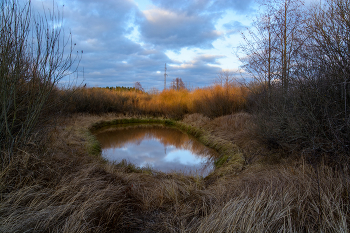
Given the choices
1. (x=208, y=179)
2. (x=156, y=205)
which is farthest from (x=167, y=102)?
(x=156, y=205)

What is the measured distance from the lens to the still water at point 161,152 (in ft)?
22.9

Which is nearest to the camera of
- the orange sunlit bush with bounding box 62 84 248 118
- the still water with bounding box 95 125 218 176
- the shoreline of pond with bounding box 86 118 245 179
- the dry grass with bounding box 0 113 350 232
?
the dry grass with bounding box 0 113 350 232

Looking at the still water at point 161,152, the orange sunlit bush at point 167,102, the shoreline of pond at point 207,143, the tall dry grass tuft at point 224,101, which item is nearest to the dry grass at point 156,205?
the shoreline of pond at point 207,143

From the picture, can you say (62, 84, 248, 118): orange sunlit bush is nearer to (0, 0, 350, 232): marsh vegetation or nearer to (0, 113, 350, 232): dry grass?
(0, 0, 350, 232): marsh vegetation

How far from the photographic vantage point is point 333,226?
2.06 meters

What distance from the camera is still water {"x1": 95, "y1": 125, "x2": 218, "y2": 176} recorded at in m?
6.97

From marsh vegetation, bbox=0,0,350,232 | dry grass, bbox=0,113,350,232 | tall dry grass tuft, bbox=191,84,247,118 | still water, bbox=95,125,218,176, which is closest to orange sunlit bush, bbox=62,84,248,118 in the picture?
tall dry grass tuft, bbox=191,84,247,118

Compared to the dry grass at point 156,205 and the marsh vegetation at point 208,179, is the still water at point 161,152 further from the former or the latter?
the dry grass at point 156,205

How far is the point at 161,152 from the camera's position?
9.03 meters

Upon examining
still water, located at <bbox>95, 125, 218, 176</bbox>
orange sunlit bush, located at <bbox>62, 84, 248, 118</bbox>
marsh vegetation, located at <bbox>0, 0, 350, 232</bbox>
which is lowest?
still water, located at <bbox>95, 125, 218, 176</bbox>

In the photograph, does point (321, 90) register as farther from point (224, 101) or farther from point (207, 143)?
point (224, 101)

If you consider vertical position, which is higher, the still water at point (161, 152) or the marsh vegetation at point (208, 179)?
the marsh vegetation at point (208, 179)

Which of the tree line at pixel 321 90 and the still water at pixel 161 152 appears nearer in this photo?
the tree line at pixel 321 90

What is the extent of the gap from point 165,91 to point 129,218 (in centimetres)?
1857
